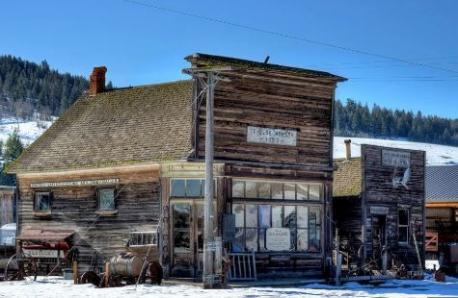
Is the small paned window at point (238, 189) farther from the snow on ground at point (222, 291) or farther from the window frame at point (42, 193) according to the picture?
the window frame at point (42, 193)

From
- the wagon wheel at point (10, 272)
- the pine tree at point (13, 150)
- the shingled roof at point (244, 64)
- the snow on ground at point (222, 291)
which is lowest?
the snow on ground at point (222, 291)

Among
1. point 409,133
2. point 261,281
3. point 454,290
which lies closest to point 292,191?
point 261,281

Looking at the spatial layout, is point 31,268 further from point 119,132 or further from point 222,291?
point 222,291

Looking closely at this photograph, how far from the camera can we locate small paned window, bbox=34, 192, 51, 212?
32.8m

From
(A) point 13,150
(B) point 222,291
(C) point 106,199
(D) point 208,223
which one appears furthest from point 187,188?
(A) point 13,150

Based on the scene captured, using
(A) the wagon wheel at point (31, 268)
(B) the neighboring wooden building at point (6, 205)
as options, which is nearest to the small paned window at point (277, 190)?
(A) the wagon wheel at point (31, 268)

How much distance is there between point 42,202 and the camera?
108ft

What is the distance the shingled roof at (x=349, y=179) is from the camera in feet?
120

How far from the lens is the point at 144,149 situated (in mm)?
29656

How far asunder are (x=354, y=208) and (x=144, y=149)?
10875 mm

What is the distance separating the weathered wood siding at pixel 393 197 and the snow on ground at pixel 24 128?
119 meters

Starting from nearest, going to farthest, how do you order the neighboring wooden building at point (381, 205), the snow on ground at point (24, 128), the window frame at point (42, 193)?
the window frame at point (42, 193)
the neighboring wooden building at point (381, 205)
the snow on ground at point (24, 128)

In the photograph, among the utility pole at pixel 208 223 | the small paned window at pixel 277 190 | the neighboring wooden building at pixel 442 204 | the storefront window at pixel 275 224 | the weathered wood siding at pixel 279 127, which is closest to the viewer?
the utility pole at pixel 208 223

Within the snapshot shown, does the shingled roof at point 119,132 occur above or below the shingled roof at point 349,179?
above
